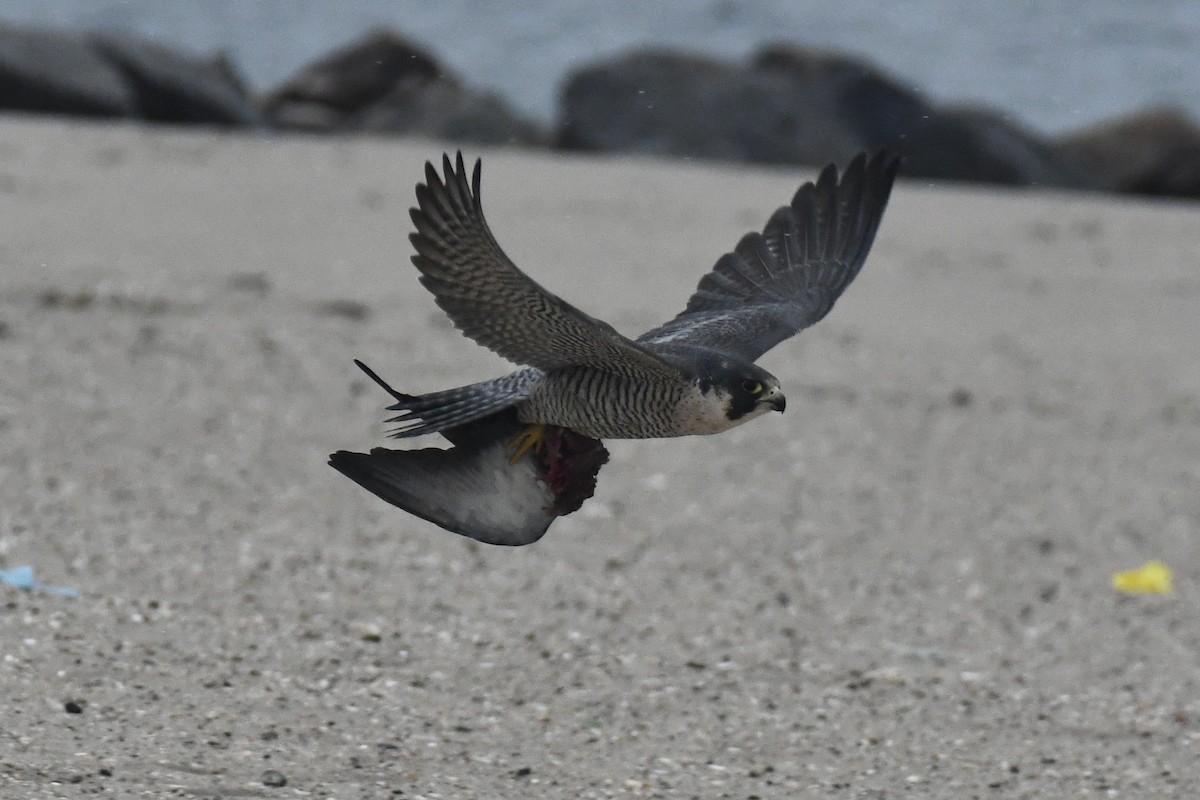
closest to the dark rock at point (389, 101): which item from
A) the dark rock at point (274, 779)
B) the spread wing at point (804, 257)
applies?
the spread wing at point (804, 257)

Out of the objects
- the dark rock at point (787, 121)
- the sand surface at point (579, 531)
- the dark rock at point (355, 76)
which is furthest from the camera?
the dark rock at point (355, 76)

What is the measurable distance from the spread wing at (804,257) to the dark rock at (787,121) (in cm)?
1061

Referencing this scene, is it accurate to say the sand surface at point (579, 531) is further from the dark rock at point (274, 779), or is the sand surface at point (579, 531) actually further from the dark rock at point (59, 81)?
the dark rock at point (59, 81)

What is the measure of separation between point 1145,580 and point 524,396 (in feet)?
13.8

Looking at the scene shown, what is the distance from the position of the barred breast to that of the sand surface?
1.16m

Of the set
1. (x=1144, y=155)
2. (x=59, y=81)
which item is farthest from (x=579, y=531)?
(x=1144, y=155)

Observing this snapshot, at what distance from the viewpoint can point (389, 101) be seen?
56.4 feet

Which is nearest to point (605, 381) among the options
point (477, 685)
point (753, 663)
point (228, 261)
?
point (477, 685)

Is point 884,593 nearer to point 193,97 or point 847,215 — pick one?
point 847,215

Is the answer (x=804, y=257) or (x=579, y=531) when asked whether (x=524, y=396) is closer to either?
(x=804, y=257)

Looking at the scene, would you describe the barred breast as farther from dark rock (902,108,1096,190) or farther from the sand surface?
dark rock (902,108,1096,190)

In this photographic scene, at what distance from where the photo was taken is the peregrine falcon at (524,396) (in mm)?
4070

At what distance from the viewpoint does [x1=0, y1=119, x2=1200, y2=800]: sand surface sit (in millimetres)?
5488

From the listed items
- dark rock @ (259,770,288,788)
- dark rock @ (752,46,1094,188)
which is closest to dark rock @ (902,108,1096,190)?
dark rock @ (752,46,1094,188)
